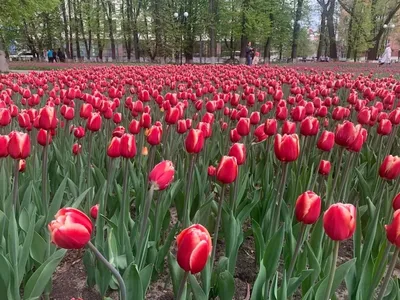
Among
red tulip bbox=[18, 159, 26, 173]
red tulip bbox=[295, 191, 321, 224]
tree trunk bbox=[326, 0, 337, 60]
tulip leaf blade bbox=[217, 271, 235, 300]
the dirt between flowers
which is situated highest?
tree trunk bbox=[326, 0, 337, 60]

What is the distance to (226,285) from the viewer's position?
5.77ft

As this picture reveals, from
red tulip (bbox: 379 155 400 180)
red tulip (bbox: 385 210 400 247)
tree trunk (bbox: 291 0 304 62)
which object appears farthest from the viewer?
tree trunk (bbox: 291 0 304 62)

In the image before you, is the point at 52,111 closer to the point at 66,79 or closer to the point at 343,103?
the point at 66,79

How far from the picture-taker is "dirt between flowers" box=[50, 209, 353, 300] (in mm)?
2326

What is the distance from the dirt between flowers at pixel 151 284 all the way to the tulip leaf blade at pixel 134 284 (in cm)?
78

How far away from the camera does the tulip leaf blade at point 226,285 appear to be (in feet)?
5.72

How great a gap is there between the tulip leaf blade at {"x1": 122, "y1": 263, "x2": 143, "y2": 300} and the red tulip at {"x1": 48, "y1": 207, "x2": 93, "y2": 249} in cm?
45

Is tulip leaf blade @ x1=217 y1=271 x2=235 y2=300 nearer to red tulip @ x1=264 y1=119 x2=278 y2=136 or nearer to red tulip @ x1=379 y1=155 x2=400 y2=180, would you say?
red tulip @ x1=379 y1=155 x2=400 y2=180

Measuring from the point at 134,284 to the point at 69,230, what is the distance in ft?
Result: 1.70

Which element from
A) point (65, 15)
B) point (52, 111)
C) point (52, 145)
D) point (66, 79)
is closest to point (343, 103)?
point (66, 79)

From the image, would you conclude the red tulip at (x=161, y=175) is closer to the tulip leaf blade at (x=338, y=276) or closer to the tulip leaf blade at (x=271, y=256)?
the tulip leaf blade at (x=271, y=256)

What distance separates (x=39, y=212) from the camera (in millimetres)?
2441

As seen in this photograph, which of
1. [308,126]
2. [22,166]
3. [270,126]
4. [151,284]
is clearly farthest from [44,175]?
[308,126]

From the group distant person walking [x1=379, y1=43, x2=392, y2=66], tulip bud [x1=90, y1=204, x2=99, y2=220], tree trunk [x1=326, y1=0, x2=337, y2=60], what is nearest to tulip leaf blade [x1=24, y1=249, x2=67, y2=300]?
tulip bud [x1=90, y1=204, x2=99, y2=220]
